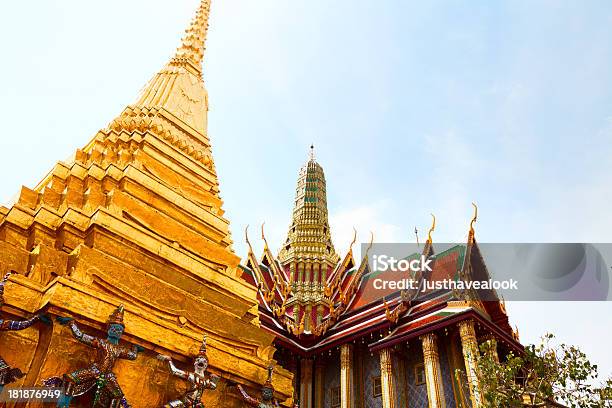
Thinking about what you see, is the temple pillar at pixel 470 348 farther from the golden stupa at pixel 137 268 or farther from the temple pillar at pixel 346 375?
the golden stupa at pixel 137 268

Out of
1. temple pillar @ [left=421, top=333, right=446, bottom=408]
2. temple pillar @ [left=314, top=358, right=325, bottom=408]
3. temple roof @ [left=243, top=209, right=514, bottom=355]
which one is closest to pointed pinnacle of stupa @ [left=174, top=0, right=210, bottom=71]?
temple roof @ [left=243, top=209, right=514, bottom=355]

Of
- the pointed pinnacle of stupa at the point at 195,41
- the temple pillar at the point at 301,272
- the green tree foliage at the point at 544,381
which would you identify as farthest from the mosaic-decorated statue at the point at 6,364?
the temple pillar at the point at 301,272

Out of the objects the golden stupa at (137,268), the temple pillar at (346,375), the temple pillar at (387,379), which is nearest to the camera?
the golden stupa at (137,268)

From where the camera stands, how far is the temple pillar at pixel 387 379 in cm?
1276

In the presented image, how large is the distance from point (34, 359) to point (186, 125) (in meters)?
7.53

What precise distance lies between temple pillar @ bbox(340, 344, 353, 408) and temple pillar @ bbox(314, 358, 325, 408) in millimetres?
1010

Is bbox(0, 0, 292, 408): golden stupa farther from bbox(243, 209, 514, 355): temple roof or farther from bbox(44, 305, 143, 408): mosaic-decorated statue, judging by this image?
bbox(243, 209, 514, 355): temple roof

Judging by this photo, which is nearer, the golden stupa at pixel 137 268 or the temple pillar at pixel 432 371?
the golden stupa at pixel 137 268

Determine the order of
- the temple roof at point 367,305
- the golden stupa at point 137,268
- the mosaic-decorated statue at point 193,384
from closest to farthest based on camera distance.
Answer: the golden stupa at point 137,268 → the mosaic-decorated statue at point 193,384 → the temple roof at point 367,305

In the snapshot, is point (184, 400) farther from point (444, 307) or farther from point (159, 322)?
point (444, 307)

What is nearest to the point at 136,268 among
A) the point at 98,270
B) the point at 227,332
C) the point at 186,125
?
the point at 98,270

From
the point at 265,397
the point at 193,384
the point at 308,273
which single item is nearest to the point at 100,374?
the point at 193,384

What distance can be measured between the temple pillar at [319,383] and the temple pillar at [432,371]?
149 inches

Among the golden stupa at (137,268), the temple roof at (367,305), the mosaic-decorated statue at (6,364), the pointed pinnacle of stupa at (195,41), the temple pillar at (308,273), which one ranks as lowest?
the mosaic-decorated statue at (6,364)
